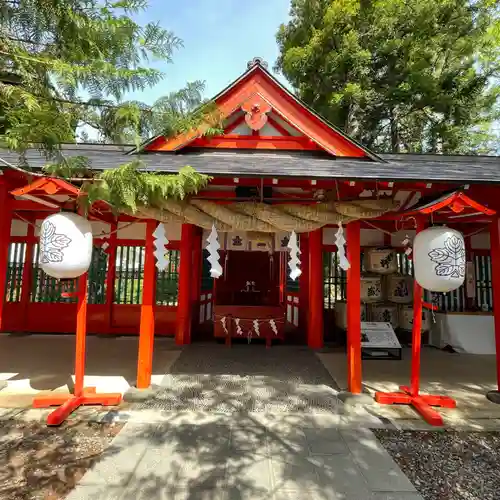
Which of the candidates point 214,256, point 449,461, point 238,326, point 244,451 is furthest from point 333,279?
point 244,451

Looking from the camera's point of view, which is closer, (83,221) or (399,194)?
(83,221)

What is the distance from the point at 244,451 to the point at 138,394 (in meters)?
1.82

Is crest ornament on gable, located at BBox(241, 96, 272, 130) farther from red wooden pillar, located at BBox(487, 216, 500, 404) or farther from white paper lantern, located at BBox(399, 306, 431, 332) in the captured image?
white paper lantern, located at BBox(399, 306, 431, 332)

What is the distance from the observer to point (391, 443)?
330 cm

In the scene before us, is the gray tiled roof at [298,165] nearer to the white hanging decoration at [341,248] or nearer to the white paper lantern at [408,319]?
the white hanging decoration at [341,248]

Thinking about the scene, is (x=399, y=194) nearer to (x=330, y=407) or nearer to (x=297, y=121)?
(x=297, y=121)

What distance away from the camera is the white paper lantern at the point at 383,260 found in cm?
708

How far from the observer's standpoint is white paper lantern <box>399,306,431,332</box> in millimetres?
7258

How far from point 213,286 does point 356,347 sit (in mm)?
5288

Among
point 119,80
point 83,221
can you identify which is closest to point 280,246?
point 83,221

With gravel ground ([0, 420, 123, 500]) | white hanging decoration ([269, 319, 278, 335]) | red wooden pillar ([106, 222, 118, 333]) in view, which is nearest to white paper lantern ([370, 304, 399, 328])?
white hanging decoration ([269, 319, 278, 335])

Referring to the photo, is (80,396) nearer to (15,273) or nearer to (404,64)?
(15,273)

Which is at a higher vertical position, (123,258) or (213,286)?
(123,258)

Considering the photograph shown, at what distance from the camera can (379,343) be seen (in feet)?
20.4
